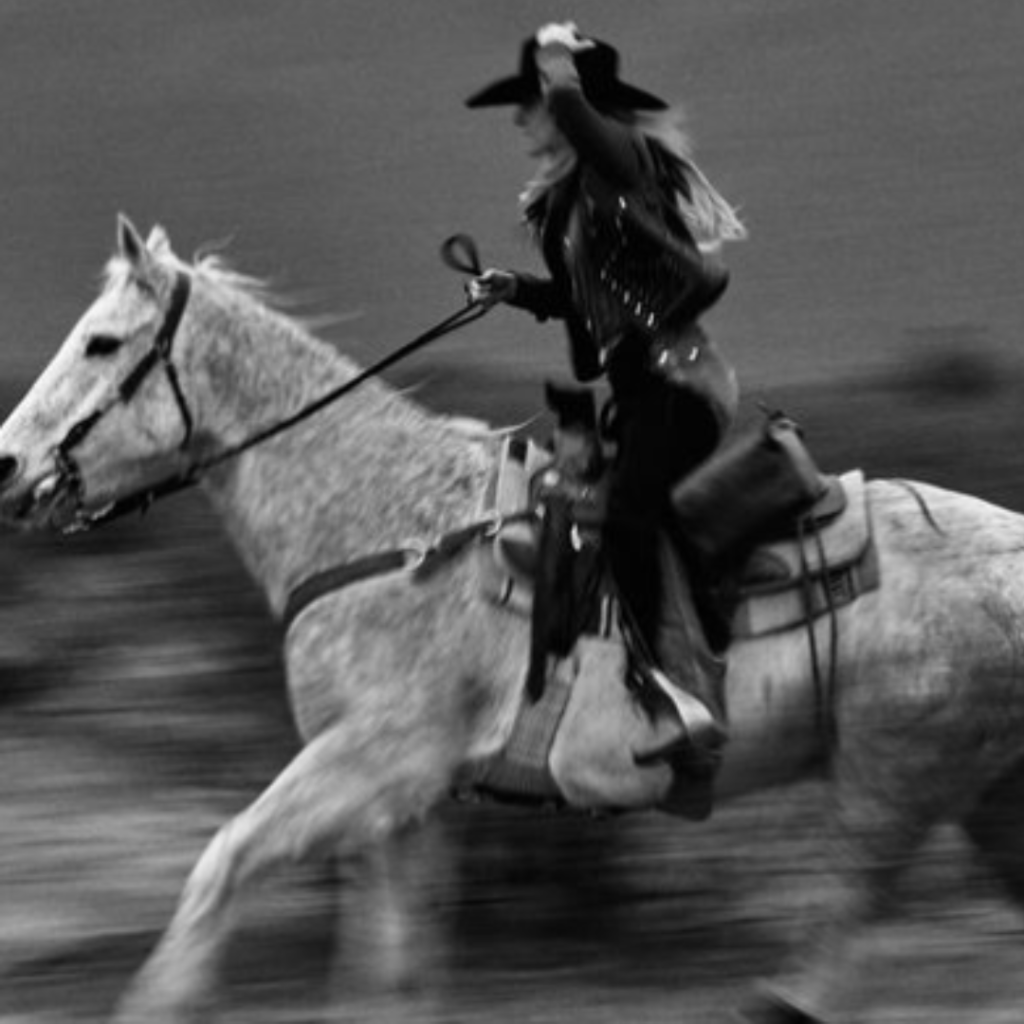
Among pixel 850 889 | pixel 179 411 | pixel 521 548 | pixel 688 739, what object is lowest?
pixel 850 889

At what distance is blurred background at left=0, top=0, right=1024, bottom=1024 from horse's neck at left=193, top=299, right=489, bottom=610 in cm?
115

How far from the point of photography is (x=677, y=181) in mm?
6641

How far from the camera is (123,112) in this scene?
1461cm

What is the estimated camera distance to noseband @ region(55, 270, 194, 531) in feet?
22.2

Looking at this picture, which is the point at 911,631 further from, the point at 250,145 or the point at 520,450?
the point at 250,145

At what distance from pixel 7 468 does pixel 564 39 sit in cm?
162

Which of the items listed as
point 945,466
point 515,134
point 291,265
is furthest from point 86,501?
point 515,134

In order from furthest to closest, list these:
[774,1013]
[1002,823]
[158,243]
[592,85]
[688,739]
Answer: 1. [158,243]
2. [1002,823]
3. [774,1013]
4. [592,85]
5. [688,739]

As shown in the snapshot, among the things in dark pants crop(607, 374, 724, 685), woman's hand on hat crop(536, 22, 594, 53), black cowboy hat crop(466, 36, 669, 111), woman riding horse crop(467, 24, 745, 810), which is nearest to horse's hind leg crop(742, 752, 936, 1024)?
woman riding horse crop(467, 24, 745, 810)

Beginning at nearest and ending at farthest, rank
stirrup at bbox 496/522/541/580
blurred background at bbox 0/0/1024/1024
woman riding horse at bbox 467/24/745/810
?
1. woman riding horse at bbox 467/24/745/810
2. stirrup at bbox 496/522/541/580
3. blurred background at bbox 0/0/1024/1024

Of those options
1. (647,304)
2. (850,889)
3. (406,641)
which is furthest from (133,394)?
(850,889)

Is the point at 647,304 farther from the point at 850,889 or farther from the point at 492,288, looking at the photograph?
the point at 850,889

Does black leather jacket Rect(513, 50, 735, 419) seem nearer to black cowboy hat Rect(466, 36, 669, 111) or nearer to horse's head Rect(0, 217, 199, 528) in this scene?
black cowboy hat Rect(466, 36, 669, 111)

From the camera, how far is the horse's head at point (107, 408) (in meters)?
6.76
